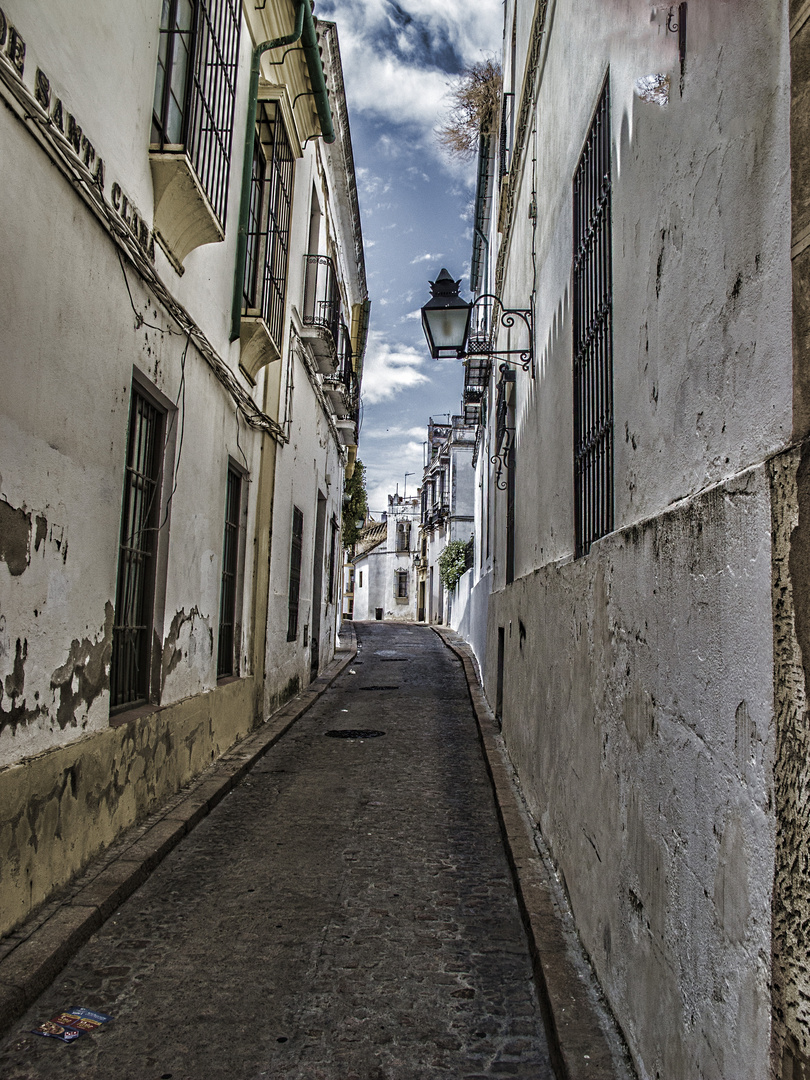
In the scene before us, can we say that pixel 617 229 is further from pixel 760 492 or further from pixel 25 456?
pixel 25 456

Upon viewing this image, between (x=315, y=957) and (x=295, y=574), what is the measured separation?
8142mm

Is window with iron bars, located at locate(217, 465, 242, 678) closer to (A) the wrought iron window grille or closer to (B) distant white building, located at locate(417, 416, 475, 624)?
(A) the wrought iron window grille

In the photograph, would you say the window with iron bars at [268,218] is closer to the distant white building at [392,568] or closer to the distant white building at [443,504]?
the distant white building at [443,504]

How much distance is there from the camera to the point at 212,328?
6707 mm

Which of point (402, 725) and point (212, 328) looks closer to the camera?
point (212, 328)

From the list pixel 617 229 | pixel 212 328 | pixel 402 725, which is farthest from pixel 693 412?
pixel 402 725

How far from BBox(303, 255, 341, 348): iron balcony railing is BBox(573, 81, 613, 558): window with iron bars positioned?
22.8 ft

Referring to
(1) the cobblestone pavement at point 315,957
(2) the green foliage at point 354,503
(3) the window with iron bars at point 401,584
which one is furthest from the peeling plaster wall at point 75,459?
(3) the window with iron bars at point 401,584

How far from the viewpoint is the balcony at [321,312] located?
10.9 metres

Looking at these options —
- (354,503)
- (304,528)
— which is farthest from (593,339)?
Answer: (354,503)

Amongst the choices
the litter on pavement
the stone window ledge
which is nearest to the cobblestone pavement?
the litter on pavement

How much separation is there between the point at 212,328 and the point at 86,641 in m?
3.38

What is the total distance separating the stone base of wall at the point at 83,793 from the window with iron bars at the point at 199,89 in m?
3.73

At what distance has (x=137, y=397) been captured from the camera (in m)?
5.27
